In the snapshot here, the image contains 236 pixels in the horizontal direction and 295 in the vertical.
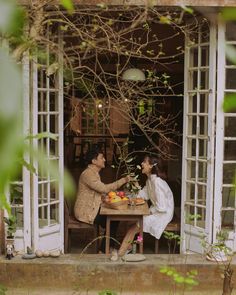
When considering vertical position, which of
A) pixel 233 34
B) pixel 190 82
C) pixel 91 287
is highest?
pixel 233 34

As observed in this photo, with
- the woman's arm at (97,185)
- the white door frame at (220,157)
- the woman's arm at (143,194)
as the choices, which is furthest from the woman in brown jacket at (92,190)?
the white door frame at (220,157)

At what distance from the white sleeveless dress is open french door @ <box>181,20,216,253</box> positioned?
9.6 inches

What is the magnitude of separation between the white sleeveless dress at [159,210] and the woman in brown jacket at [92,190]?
0.37 m

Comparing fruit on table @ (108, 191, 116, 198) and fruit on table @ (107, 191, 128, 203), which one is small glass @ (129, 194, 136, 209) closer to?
fruit on table @ (107, 191, 128, 203)

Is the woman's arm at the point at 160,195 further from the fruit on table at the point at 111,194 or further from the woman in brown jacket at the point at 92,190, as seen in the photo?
the fruit on table at the point at 111,194

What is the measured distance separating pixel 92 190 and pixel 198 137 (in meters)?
1.45

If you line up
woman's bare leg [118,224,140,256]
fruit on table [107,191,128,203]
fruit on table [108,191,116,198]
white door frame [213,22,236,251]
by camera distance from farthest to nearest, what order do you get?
fruit on table [108,191,116,198], fruit on table [107,191,128,203], woman's bare leg [118,224,140,256], white door frame [213,22,236,251]

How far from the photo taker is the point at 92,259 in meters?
5.73

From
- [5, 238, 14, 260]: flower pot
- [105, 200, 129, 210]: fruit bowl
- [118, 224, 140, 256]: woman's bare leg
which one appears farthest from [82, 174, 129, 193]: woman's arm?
[5, 238, 14, 260]: flower pot

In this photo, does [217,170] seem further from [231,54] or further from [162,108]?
[162,108]

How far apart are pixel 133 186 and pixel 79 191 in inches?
26.0

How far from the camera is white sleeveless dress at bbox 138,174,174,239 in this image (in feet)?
20.4

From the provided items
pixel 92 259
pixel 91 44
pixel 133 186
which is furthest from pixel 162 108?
pixel 91 44

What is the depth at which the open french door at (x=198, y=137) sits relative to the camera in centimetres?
564
